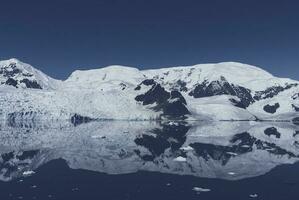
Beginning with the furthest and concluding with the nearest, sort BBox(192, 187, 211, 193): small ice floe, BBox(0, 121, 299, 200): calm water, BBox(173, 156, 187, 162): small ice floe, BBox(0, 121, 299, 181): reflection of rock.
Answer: BBox(173, 156, 187, 162): small ice floe
BBox(0, 121, 299, 181): reflection of rock
BBox(192, 187, 211, 193): small ice floe
BBox(0, 121, 299, 200): calm water

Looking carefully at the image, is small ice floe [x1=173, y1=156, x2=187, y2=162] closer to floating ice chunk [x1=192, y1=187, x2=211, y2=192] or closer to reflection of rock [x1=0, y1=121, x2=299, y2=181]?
reflection of rock [x1=0, y1=121, x2=299, y2=181]

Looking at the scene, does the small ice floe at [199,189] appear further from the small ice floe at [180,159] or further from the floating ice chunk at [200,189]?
the small ice floe at [180,159]

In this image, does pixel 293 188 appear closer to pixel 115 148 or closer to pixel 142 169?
pixel 142 169

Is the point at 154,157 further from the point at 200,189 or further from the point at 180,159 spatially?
the point at 200,189

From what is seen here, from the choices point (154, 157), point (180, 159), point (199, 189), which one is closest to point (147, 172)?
point (180, 159)

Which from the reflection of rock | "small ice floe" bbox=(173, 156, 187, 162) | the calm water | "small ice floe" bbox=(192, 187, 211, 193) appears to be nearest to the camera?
the calm water

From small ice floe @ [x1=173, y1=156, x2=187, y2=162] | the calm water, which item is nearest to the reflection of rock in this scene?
the calm water

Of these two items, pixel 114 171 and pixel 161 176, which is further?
pixel 114 171

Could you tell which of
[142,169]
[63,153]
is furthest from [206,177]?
[63,153]

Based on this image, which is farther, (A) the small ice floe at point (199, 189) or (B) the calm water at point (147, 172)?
(A) the small ice floe at point (199, 189)

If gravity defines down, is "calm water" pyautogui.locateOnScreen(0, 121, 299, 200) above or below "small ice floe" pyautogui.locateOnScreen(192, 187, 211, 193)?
above

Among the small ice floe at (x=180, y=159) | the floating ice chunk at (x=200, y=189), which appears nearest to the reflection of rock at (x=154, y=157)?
the small ice floe at (x=180, y=159)
